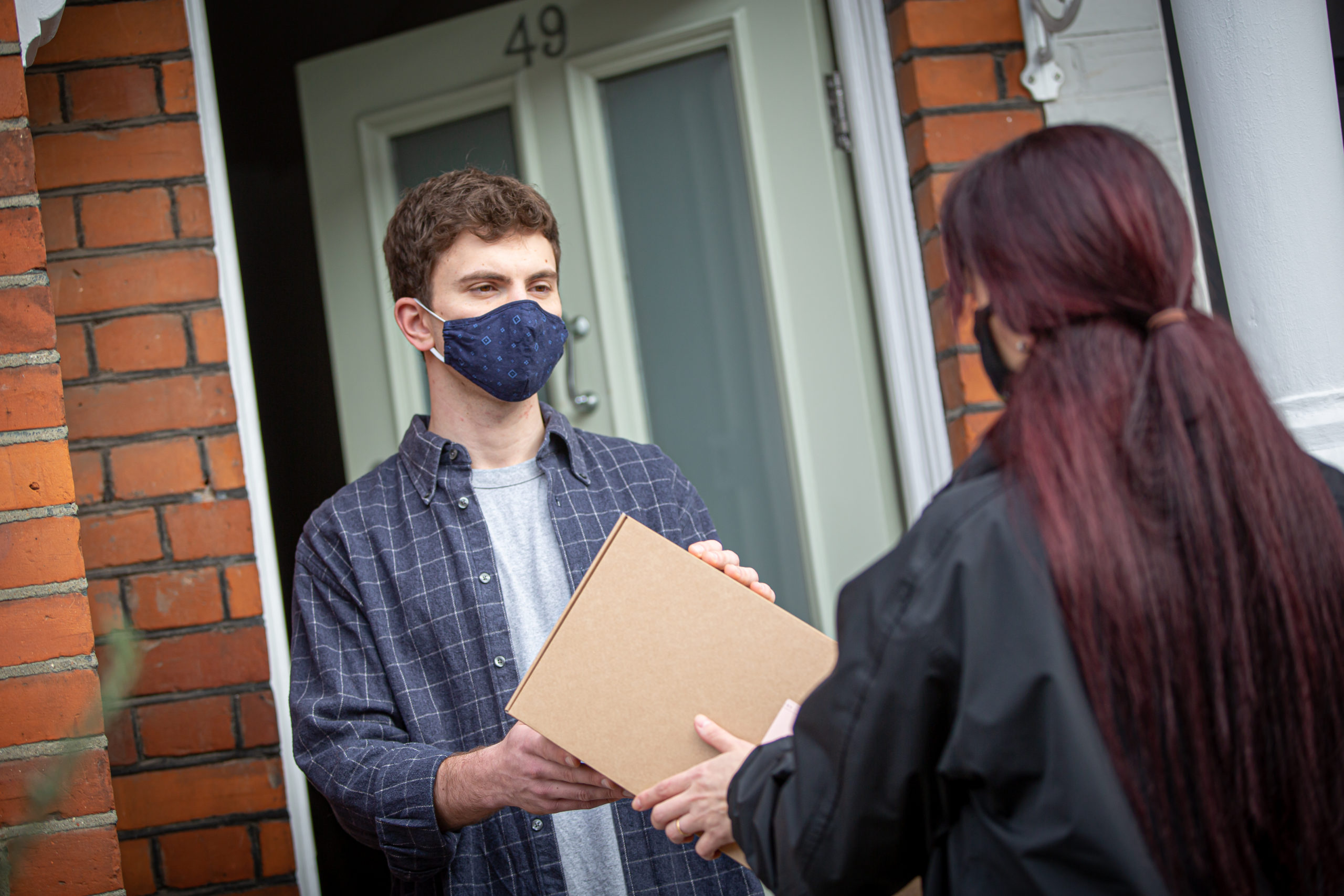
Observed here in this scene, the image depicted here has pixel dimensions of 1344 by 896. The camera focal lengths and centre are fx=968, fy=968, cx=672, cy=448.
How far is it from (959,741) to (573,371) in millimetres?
1693

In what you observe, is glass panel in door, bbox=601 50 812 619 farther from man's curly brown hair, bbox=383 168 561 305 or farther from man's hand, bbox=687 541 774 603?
man's hand, bbox=687 541 774 603

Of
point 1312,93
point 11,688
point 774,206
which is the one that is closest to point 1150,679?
point 1312,93

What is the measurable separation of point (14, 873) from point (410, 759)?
0.60 m

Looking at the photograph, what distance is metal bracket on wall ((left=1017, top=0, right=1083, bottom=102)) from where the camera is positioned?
6.50 ft

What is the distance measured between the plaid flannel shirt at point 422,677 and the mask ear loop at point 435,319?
138 millimetres

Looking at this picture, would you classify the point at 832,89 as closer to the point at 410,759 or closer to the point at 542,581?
the point at 542,581

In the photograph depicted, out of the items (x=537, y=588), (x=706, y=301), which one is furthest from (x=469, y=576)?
(x=706, y=301)

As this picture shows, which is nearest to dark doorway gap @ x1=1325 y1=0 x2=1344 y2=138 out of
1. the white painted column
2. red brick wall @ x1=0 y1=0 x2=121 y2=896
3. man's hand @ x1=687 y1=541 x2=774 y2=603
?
the white painted column

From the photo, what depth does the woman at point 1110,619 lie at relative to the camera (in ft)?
2.51

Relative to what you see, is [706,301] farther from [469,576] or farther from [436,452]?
[469,576]

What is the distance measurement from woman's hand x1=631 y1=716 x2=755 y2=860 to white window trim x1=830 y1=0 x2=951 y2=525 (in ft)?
3.79

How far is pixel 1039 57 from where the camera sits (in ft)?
6.57

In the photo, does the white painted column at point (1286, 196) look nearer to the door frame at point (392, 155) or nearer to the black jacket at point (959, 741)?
the black jacket at point (959, 741)

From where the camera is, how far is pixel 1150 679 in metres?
0.77
